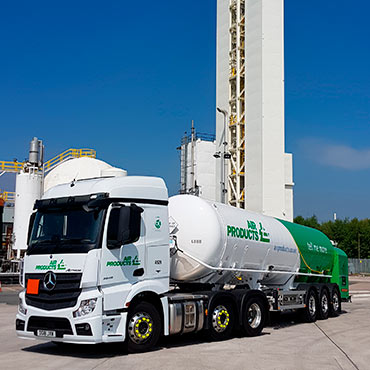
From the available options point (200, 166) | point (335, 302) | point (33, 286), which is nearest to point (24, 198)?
point (200, 166)

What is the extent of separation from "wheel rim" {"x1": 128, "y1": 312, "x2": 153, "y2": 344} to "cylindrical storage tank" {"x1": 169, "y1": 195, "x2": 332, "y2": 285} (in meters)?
2.09

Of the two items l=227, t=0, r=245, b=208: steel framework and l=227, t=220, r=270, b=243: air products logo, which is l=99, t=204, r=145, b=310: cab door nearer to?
l=227, t=220, r=270, b=243: air products logo

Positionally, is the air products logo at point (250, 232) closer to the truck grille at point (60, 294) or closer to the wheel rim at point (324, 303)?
the wheel rim at point (324, 303)

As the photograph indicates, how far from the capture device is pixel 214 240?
11.6 meters

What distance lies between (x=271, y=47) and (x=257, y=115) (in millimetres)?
4084

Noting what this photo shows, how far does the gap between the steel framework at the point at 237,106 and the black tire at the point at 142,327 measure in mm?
23323

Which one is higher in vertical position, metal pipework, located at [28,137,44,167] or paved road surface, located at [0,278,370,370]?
metal pipework, located at [28,137,44,167]

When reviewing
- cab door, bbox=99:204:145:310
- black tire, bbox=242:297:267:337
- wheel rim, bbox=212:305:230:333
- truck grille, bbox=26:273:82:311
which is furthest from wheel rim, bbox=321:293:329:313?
truck grille, bbox=26:273:82:311

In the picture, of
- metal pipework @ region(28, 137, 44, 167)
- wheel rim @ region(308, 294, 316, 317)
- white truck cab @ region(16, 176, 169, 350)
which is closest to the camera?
white truck cab @ region(16, 176, 169, 350)

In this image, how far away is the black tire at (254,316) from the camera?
12.1m

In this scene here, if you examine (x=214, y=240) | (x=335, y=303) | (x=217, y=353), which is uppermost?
(x=214, y=240)

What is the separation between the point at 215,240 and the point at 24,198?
913 inches

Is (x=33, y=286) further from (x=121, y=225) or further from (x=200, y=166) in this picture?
(x=200, y=166)

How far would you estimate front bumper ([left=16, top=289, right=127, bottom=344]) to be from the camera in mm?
8922
